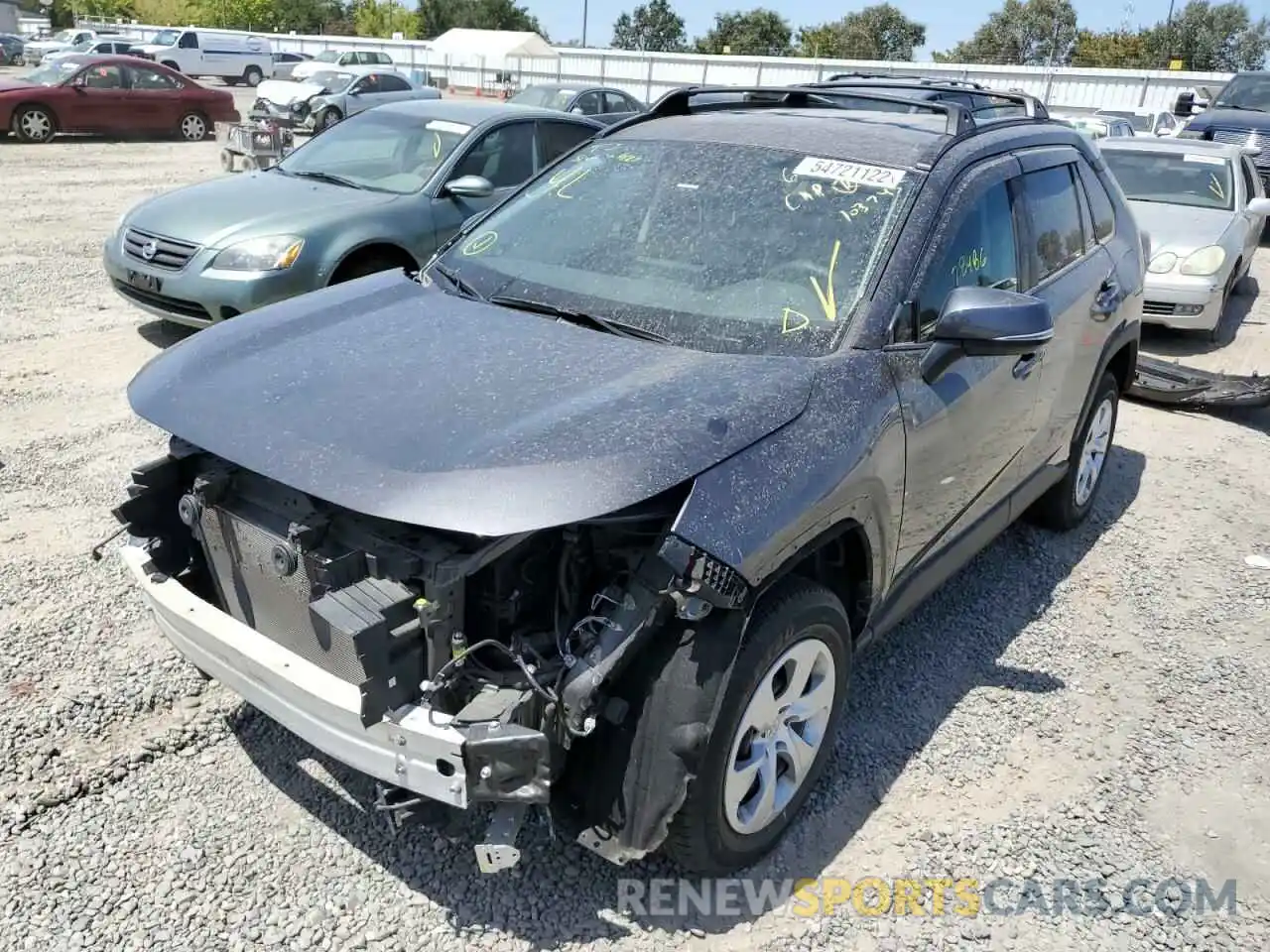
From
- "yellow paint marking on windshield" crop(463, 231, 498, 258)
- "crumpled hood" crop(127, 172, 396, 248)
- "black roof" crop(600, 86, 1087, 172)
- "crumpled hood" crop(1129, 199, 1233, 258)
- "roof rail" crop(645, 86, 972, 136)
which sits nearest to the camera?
"black roof" crop(600, 86, 1087, 172)

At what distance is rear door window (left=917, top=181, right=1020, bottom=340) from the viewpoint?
10.3 ft

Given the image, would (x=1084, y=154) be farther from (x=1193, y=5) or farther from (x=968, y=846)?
(x=1193, y=5)

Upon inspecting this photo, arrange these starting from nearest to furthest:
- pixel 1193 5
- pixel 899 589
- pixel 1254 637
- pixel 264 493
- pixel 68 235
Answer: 1. pixel 264 493
2. pixel 899 589
3. pixel 1254 637
4. pixel 68 235
5. pixel 1193 5

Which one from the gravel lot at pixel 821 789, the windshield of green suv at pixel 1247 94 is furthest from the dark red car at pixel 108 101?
the windshield of green suv at pixel 1247 94

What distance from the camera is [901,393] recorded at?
296 cm

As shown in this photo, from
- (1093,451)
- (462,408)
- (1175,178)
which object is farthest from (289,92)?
(462,408)

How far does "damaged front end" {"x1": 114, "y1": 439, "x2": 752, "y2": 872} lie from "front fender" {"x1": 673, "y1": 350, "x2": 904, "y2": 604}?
0.09m

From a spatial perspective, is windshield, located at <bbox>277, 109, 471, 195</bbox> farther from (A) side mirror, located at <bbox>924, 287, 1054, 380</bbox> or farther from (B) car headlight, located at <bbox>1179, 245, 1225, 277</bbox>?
(B) car headlight, located at <bbox>1179, 245, 1225, 277</bbox>

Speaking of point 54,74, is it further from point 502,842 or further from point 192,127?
point 502,842

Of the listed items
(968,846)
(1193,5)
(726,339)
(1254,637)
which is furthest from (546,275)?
(1193,5)

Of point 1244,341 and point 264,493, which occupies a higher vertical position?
point 264,493

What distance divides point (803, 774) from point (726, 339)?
1292mm

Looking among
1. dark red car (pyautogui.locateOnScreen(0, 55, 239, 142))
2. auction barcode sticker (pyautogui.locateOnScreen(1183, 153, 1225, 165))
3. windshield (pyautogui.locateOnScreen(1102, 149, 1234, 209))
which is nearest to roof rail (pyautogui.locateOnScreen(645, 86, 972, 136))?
windshield (pyautogui.locateOnScreen(1102, 149, 1234, 209))

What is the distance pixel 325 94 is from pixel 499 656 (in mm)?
24963
